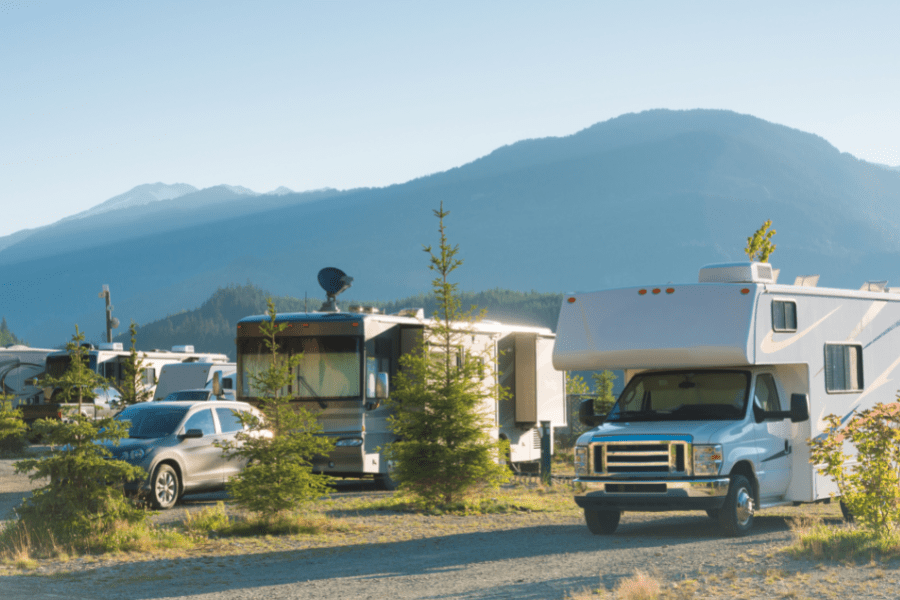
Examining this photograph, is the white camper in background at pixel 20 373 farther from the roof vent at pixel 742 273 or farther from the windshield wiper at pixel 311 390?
the roof vent at pixel 742 273

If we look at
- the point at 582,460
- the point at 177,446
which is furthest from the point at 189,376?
the point at 582,460

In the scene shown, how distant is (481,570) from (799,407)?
452cm

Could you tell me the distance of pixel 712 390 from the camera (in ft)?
45.3

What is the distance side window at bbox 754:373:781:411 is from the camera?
1373 cm

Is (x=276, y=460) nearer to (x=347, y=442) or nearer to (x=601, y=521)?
(x=601, y=521)

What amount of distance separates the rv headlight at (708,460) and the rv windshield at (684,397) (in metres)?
0.88

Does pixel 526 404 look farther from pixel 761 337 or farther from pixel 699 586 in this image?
pixel 699 586

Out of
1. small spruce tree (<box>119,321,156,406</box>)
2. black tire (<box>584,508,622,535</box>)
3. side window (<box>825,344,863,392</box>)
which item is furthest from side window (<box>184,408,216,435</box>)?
small spruce tree (<box>119,321,156,406</box>)

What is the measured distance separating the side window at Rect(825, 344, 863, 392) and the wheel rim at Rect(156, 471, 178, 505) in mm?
9569

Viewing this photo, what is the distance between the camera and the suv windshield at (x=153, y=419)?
17609 millimetres

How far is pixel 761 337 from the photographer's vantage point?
13.4 meters

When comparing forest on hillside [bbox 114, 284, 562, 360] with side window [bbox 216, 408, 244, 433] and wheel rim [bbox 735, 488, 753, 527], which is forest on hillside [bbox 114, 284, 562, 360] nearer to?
side window [bbox 216, 408, 244, 433]

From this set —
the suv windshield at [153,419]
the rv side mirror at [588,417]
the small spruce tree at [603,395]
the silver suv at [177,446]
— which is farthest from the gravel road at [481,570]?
the small spruce tree at [603,395]

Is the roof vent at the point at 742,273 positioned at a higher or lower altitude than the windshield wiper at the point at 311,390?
higher
